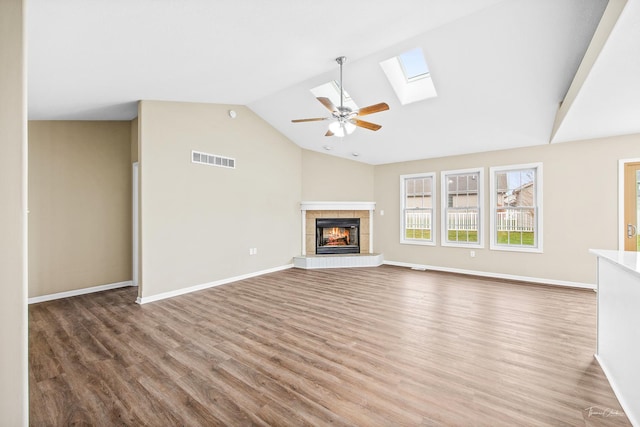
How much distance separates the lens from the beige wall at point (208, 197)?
4.05 meters

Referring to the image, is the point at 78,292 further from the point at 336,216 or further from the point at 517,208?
the point at 517,208

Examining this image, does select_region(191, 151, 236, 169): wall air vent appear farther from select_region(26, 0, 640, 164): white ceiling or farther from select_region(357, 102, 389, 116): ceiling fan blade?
select_region(357, 102, 389, 116): ceiling fan blade

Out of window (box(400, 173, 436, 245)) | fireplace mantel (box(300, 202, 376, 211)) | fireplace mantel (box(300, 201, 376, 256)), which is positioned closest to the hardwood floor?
window (box(400, 173, 436, 245))

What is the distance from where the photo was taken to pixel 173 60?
302 cm

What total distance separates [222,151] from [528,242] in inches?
237

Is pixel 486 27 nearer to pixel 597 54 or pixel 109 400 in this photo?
pixel 597 54

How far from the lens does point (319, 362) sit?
2.34 meters

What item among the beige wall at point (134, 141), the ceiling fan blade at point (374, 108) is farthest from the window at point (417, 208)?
the beige wall at point (134, 141)

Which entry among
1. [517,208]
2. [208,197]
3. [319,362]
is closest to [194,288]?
[208,197]

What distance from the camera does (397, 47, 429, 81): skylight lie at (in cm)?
380

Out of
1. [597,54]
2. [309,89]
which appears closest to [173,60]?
[309,89]

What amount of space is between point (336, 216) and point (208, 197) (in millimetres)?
3243

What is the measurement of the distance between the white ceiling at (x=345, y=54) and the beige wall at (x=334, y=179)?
2.18m

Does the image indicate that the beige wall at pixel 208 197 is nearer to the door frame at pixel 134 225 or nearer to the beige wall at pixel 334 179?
the beige wall at pixel 334 179
